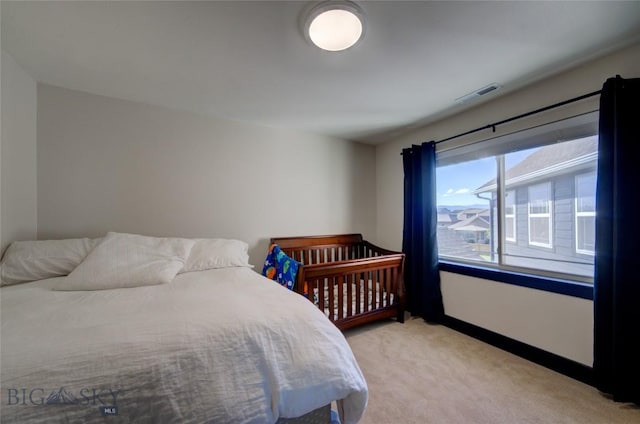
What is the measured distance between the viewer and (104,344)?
0.79m

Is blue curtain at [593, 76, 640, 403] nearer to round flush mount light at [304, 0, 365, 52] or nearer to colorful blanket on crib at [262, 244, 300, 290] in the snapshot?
round flush mount light at [304, 0, 365, 52]

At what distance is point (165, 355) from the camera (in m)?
0.80

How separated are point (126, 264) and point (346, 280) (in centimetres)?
173

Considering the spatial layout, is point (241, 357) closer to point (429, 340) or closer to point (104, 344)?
point (104, 344)

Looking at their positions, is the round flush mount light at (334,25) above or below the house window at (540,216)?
above

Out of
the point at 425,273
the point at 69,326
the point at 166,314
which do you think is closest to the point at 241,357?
the point at 166,314

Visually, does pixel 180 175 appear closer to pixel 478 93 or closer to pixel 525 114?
pixel 478 93

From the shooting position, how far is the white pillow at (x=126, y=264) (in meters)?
1.40

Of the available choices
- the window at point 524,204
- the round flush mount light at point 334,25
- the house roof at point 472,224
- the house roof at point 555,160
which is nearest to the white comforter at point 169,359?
the round flush mount light at point 334,25

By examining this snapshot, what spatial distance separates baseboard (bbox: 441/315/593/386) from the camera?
1.62 m

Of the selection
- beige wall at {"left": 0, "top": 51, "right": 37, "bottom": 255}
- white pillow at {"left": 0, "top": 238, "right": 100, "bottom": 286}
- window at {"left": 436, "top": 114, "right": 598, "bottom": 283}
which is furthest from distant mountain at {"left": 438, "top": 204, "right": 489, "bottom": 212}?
beige wall at {"left": 0, "top": 51, "right": 37, "bottom": 255}

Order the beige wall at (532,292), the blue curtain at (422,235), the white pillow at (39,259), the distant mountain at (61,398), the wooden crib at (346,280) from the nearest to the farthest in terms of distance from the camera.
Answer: the distant mountain at (61,398)
the white pillow at (39,259)
the beige wall at (532,292)
the wooden crib at (346,280)
the blue curtain at (422,235)

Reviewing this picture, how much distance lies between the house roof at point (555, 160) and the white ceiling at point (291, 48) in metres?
0.56

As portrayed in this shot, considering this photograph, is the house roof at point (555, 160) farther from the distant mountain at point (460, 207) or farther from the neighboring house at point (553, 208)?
the distant mountain at point (460, 207)
